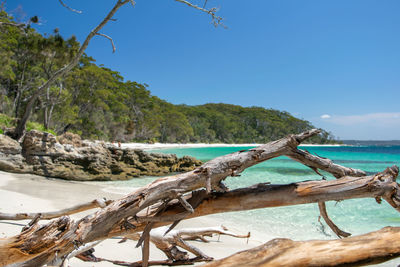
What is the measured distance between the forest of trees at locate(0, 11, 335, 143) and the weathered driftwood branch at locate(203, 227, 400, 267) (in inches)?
253

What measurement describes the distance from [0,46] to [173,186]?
77.7 feet

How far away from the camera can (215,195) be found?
1.83 metres

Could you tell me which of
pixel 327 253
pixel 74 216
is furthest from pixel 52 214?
pixel 327 253

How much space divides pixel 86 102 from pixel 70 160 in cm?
2485

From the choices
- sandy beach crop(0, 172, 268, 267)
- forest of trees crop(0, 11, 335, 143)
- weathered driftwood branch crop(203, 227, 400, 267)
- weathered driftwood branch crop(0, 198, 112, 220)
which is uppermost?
forest of trees crop(0, 11, 335, 143)

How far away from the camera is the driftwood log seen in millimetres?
1661

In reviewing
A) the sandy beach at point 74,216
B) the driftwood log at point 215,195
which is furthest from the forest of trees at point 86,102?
the driftwood log at point 215,195

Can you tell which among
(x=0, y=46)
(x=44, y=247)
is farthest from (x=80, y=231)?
(x=0, y=46)

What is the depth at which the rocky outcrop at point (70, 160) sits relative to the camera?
10.8 m

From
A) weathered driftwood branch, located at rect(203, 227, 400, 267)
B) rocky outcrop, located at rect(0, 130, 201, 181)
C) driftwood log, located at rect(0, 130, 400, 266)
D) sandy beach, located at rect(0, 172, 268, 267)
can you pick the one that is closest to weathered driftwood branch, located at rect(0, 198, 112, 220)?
sandy beach, located at rect(0, 172, 268, 267)

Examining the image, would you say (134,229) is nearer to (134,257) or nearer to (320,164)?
(320,164)

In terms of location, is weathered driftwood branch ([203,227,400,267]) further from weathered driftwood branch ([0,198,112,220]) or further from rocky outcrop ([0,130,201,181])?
rocky outcrop ([0,130,201,181])

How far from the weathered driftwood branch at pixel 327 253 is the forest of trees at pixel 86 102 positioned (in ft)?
21.1

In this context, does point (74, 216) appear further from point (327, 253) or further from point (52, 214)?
point (327, 253)
